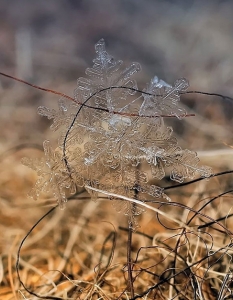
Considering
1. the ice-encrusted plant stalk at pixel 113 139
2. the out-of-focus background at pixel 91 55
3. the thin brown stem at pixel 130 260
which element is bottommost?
the thin brown stem at pixel 130 260

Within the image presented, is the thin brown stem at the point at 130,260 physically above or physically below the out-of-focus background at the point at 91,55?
below

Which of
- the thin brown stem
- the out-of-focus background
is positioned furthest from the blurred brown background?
the thin brown stem

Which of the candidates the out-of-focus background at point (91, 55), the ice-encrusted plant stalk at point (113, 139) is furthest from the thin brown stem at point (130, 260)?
the out-of-focus background at point (91, 55)

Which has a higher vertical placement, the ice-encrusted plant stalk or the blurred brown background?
the blurred brown background

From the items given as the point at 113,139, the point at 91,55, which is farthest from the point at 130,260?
the point at 91,55

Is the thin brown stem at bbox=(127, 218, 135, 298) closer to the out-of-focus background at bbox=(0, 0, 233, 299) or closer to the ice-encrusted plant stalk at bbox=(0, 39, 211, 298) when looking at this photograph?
the ice-encrusted plant stalk at bbox=(0, 39, 211, 298)

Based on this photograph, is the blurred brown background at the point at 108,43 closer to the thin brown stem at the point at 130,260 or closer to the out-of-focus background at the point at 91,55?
the out-of-focus background at the point at 91,55
